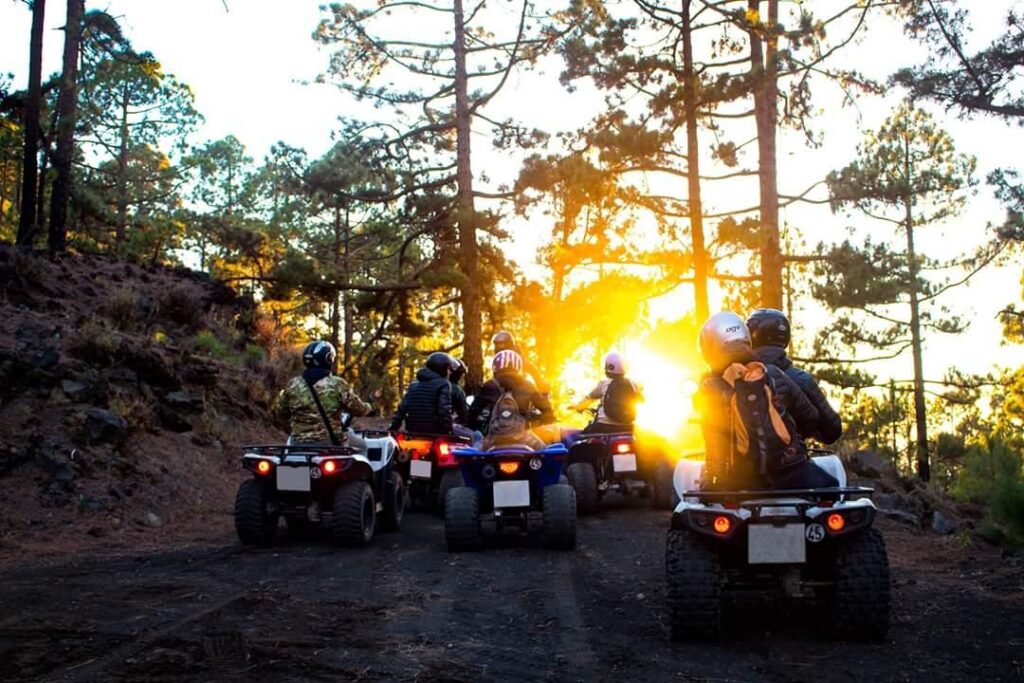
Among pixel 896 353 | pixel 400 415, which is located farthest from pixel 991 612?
pixel 896 353

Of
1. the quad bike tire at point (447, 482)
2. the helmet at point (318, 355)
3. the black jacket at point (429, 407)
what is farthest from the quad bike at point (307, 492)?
the black jacket at point (429, 407)

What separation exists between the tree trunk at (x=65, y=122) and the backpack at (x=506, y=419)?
13.4m

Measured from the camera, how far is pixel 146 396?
1444cm

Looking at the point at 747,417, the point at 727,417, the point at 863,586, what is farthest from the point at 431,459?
the point at 863,586

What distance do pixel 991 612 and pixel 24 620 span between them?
6203 mm

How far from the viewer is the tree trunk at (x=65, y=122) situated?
791 inches

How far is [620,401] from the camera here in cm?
1318

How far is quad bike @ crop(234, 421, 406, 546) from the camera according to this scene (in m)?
9.73

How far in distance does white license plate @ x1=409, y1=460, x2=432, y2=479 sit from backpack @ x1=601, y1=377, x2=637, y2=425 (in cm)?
254

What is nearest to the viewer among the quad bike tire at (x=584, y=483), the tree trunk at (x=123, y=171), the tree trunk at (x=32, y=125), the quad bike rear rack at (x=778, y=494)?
the quad bike rear rack at (x=778, y=494)

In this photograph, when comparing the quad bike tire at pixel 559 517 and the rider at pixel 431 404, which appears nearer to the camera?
the quad bike tire at pixel 559 517

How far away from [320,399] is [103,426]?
12.3 ft

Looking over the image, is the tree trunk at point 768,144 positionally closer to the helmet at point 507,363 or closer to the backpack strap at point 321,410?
the helmet at point 507,363

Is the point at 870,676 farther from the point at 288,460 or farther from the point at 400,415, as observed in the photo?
the point at 400,415
